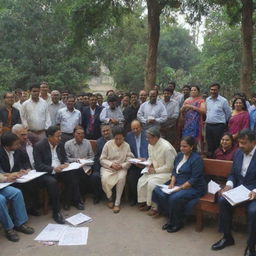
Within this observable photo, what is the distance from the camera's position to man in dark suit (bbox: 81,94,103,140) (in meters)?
7.25

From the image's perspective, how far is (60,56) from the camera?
18531 millimetres

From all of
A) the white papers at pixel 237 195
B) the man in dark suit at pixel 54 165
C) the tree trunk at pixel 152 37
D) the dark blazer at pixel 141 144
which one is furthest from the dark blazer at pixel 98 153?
the tree trunk at pixel 152 37

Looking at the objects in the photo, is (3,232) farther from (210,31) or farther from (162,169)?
(210,31)

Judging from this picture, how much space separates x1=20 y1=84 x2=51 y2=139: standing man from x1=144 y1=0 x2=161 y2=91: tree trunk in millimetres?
3857

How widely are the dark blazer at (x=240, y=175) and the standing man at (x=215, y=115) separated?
6.53ft

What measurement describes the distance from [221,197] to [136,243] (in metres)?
1.30

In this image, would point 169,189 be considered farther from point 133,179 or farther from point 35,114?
point 35,114

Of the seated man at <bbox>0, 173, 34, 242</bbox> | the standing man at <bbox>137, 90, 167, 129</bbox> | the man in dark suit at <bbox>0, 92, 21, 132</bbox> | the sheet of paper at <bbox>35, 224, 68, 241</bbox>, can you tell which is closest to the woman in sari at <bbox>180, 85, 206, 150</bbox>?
the standing man at <bbox>137, 90, 167, 129</bbox>

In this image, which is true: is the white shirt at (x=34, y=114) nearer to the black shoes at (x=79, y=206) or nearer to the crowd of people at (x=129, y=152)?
the crowd of people at (x=129, y=152)

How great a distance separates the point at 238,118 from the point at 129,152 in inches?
83.0

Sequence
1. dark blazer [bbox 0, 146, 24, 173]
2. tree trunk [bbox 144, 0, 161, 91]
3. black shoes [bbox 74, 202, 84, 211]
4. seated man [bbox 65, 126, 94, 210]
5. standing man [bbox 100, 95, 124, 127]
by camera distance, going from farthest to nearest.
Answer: tree trunk [bbox 144, 0, 161, 91] < standing man [bbox 100, 95, 124, 127] < seated man [bbox 65, 126, 94, 210] < black shoes [bbox 74, 202, 84, 211] < dark blazer [bbox 0, 146, 24, 173]

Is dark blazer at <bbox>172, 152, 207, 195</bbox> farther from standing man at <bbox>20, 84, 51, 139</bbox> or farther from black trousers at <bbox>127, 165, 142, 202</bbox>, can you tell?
standing man at <bbox>20, 84, 51, 139</bbox>

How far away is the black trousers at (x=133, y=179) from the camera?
5887mm

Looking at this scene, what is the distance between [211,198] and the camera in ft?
15.8
